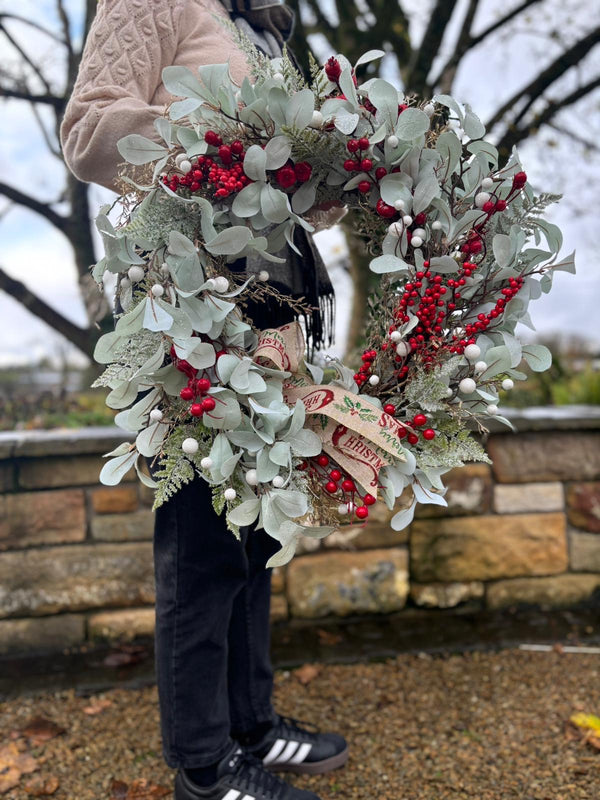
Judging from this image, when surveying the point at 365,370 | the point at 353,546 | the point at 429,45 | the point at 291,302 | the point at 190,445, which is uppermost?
the point at 429,45

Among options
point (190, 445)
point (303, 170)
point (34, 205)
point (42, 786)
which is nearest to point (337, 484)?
point (190, 445)

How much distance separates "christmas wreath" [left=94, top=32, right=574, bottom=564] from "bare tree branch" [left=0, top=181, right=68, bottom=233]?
3.14 m

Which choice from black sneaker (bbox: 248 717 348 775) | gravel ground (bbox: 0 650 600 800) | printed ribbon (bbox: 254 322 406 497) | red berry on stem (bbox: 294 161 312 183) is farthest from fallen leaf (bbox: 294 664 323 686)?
red berry on stem (bbox: 294 161 312 183)

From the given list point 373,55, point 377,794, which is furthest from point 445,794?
point 373,55

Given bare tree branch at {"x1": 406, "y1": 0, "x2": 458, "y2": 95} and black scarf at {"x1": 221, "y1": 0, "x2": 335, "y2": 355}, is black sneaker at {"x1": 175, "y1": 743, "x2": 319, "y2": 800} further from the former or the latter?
bare tree branch at {"x1": 406, "y1": 0, "x2": 458, "y2": 95}

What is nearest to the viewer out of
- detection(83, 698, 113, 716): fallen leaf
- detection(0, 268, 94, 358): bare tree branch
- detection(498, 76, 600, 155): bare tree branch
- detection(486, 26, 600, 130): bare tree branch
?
detection(83, 698, 113, 716): fallen leaf

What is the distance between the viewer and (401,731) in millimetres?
1709

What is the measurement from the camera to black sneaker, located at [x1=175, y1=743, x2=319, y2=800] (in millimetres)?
1277

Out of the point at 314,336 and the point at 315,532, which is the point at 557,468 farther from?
the point at 315,532

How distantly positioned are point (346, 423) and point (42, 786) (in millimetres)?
Result: 1162

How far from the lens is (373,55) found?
3.44 feet

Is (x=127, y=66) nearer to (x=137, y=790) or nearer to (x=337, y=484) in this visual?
(x=337, y=484)

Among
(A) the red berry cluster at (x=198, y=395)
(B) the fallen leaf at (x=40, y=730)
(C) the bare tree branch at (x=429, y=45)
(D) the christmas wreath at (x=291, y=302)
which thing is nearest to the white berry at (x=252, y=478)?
(D) the christmas wreath at (x=291, y=302)

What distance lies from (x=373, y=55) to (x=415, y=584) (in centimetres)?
176
